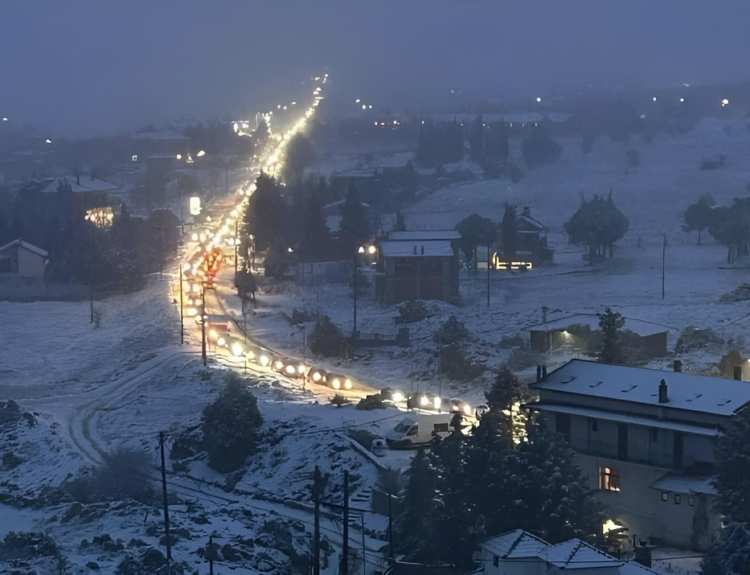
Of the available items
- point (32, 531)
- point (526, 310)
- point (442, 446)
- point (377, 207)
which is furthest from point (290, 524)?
point (377, 207)

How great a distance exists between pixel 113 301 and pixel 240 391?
1552 centimetres

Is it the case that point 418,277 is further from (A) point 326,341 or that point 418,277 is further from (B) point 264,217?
(B) point 264,217

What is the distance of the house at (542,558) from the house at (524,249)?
76.2ft

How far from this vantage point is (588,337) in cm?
2373

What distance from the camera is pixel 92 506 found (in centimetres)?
1570

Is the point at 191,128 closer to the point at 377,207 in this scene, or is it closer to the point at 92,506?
the point at 377,207

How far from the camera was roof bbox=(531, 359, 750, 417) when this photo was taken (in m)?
14.9

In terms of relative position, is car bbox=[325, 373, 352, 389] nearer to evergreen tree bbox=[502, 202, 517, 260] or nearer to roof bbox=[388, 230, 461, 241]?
roof bbox=[388, 230, 461, 241]

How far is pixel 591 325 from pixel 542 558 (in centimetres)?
1261

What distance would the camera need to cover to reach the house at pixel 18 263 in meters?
35.8

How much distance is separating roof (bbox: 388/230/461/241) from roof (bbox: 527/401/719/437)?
18.6 m

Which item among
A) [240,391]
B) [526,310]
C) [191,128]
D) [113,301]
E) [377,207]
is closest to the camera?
[240,391]

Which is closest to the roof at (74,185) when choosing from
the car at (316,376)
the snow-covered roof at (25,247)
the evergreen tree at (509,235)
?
the snow-covered roof at (25,247)

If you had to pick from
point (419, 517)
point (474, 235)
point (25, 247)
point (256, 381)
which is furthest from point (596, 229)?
point (419, 517)
